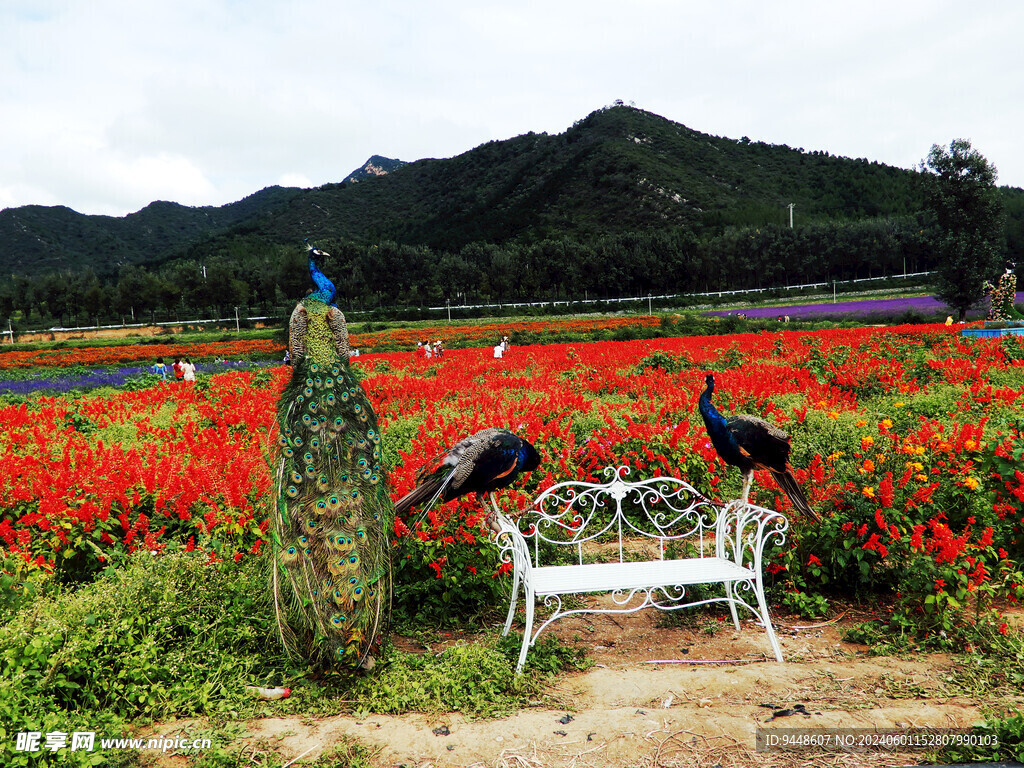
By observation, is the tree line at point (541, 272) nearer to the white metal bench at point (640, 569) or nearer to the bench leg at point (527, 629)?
the white metal bench at point (640, 569)

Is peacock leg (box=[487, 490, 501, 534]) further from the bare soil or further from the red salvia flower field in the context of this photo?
the bare soil

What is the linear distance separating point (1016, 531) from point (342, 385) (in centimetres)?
471

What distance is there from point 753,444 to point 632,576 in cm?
108

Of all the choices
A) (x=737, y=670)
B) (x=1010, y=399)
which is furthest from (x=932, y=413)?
(x=737, y=670)

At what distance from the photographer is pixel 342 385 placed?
3.40 metres

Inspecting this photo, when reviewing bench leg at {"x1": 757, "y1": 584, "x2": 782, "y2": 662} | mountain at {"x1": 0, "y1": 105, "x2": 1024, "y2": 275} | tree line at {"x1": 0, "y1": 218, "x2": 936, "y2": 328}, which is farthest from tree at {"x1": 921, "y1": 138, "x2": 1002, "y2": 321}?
mountain at {"x1": 0, "y1": 105, "x2": 1024, "y2": 275}

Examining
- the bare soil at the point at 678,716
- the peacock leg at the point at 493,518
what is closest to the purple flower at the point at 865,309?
the bare soil at the point at 678,716

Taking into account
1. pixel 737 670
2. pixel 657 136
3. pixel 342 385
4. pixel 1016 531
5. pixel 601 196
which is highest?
pixel 657 136

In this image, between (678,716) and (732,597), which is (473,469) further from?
(732,597)

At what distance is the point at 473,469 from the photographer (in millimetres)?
3412

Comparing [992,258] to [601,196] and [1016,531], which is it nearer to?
[1016,531]

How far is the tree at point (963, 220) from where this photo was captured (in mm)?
29219

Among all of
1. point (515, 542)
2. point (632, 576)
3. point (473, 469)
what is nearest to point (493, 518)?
point (515, 542)

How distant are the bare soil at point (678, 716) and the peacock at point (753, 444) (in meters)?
0.96
